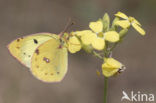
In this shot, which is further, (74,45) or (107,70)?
(74,45)

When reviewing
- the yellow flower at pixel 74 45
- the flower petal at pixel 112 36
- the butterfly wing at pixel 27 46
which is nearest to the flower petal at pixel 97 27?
the flower petal at pixel 112 36

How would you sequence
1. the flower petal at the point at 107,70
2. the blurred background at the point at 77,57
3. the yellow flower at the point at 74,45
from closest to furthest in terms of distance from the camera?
the flower petal at the point at 107,70 → the yellow flower at the point at 74,45 → the blurred background at the point at 77,57

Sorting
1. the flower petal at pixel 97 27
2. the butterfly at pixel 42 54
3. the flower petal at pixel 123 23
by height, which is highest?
the flower petal at pixel 123 23

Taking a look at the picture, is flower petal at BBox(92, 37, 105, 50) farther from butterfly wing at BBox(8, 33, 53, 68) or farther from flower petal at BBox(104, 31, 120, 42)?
butterfly wing at BBox(8, 33, 53, 68)

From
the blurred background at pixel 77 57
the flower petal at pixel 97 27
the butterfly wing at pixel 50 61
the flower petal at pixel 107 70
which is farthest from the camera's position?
the blurred background at pixel 77 57

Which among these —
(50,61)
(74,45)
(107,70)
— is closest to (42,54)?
(50,61)

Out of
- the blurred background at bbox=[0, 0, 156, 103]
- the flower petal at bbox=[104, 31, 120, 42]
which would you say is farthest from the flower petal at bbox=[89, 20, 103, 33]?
the blurred background at bbox=[0, 0, 156, 103]

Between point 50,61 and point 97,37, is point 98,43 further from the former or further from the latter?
point 50,61

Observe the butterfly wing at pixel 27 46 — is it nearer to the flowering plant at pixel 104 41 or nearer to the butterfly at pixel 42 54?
the butterfly at pixel 42 54
